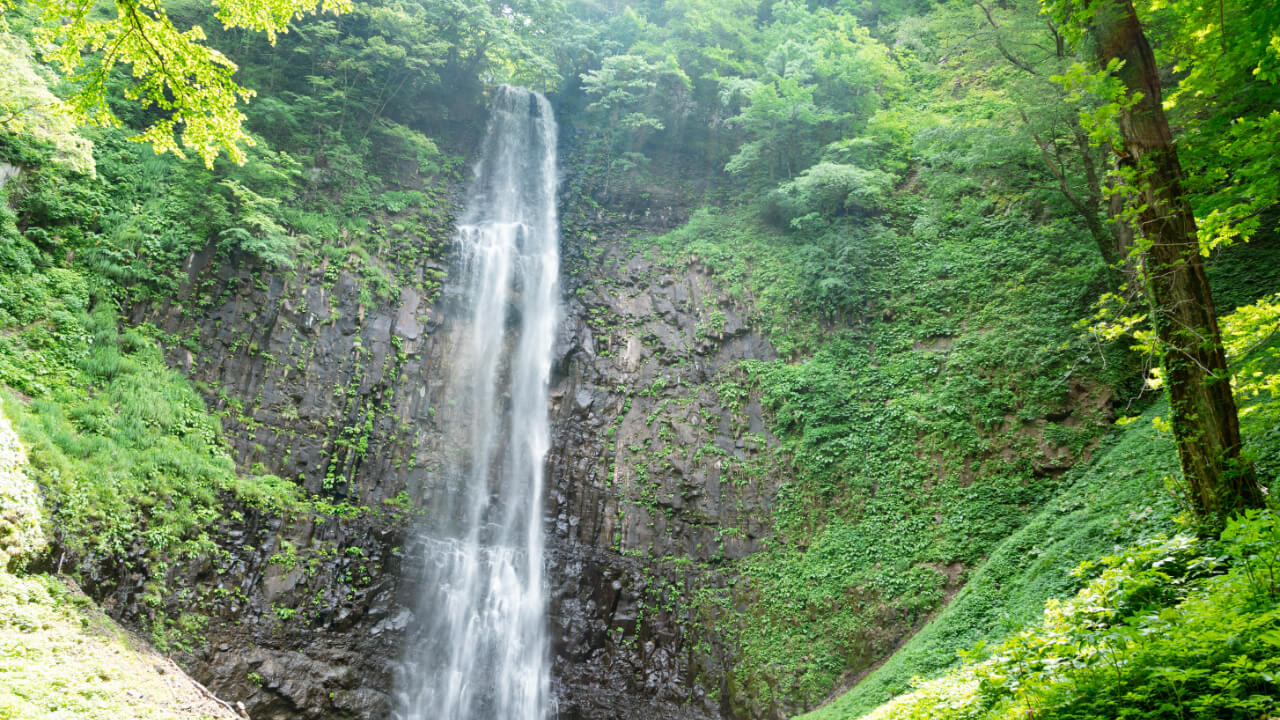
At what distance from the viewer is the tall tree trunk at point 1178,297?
3.60 meters

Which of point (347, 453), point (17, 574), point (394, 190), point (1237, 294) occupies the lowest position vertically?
point (17, 574)

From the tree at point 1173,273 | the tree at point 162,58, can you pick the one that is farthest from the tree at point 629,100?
the tree at point 1173,273

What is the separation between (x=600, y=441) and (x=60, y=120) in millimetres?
10896

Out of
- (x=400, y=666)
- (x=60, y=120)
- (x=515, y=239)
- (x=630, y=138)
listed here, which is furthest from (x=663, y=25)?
(x=400, y=666)

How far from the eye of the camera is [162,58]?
4.68 m

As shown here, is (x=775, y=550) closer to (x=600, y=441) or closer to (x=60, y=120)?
(x=600, y=441)

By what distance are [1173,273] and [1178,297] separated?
6.0 inches

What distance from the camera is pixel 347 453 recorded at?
12.4 metres

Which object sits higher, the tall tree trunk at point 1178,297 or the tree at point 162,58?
the tree at point 162,58

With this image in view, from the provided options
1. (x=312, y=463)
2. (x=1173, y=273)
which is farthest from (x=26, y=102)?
(x=1173, y=273)

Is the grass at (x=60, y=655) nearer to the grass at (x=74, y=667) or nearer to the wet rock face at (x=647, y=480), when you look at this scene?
the grass at (x=74, y=667)

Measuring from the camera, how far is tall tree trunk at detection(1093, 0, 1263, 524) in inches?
142

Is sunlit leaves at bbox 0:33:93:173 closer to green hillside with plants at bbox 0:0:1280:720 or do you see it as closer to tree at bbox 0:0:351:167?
green hillside with plants at bbox 0:0:1280:720

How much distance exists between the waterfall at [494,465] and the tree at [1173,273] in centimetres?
1072
